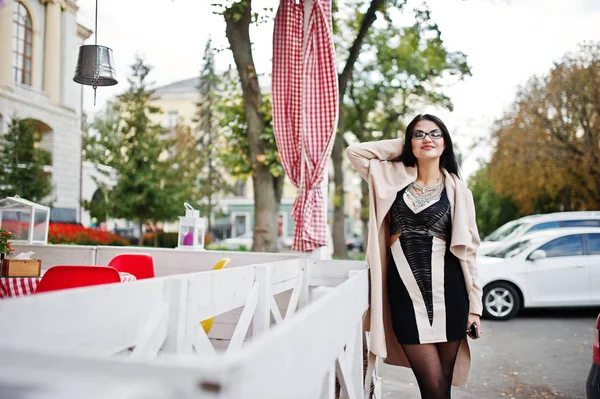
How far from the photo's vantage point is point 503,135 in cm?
2262

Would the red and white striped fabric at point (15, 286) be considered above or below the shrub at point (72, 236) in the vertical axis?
below

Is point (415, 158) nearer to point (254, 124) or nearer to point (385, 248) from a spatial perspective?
point (385, 248)

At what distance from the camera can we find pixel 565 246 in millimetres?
9797

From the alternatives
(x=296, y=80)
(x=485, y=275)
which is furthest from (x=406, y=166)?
(x=485, y=275)

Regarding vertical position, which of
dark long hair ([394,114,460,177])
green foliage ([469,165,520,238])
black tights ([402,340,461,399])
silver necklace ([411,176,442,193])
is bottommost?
black tights ([402,340,461,399])

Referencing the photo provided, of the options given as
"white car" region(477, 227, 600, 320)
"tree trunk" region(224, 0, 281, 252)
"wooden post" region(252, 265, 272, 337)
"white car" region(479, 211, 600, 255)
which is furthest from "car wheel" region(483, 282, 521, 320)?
"wooden post" region(252, 265, 272, 337)

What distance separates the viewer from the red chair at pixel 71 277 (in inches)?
146

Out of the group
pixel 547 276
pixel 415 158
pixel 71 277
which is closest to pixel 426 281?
pixel 415 158

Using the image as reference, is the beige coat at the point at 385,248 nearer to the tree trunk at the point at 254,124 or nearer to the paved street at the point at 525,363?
the paved street at the point at 525,363

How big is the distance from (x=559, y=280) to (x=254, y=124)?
19.6ft

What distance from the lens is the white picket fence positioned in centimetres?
105

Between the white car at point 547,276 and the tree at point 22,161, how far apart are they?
12.1 m

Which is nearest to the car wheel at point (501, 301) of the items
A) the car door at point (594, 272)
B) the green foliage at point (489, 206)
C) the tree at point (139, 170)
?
the car door at point (594, 272)

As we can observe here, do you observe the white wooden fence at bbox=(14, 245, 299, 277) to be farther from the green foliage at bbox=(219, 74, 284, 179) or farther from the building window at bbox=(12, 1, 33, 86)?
the building window at bbox=(12, 1, 33, 86)
